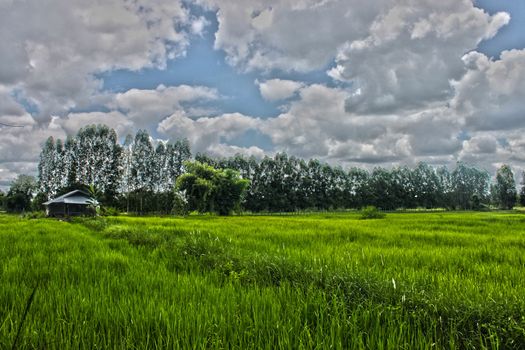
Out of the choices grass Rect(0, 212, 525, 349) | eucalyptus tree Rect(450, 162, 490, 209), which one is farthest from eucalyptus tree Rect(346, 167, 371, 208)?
grass Rect(0, 212, 525, 349)

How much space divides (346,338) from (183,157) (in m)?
64.1

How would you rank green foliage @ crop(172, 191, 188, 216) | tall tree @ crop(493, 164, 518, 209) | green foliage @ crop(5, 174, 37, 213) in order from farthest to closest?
tall tree @ crop(493, 164, 518, 209)
green foliage @ crop(5, 174, 37, 213)
green foliage @ crop(172, 191, 188, 216)

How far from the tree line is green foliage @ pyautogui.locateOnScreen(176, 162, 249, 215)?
11 cm

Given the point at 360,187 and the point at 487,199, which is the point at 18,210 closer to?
the point at 360,187

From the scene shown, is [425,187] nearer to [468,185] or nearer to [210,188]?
[468,185]

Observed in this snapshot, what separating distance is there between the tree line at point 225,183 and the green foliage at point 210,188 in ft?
0.37

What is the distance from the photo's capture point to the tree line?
41.2m

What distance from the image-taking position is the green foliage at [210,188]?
125 feet

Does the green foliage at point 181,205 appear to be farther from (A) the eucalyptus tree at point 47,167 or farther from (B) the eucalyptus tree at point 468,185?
(B) the eucalyptus tree at point 468,185

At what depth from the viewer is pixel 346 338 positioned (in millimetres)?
2275

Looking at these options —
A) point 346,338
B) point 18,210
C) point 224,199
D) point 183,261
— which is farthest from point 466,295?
point 18,210

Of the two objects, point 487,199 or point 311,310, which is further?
point 487,199

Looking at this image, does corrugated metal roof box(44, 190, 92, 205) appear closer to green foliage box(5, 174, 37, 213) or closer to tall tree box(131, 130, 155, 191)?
tall tree box(131, 130, 155, 191)

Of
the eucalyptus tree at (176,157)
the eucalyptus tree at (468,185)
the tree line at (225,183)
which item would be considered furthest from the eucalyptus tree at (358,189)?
the eucalyptus tree at (176,157)
